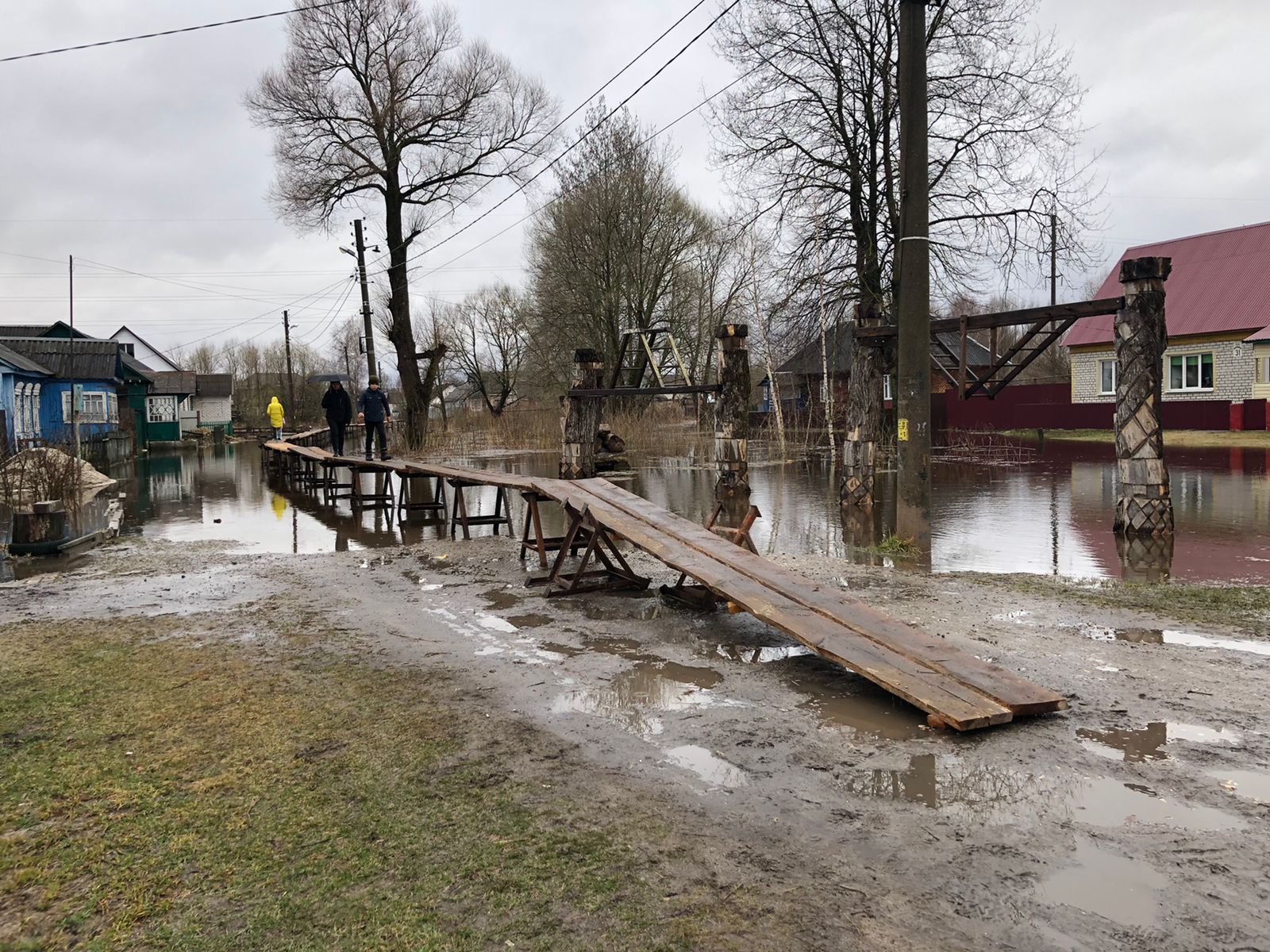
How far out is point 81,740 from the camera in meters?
4.49

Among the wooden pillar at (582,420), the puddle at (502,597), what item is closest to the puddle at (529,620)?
the puddle at (502,597)

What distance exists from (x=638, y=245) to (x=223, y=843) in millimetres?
32911

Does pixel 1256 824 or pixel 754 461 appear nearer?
pixel 1256 824

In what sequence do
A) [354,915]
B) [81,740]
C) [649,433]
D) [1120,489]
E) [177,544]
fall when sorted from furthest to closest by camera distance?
[649,433]
[177,544]
[1120,489]
[81,740]
[354,915]

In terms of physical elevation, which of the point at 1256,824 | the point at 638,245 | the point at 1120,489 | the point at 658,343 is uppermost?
the point at 638,245

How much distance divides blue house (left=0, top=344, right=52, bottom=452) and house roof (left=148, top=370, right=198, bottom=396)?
24082mm

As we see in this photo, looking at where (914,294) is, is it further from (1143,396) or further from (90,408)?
(90,408)

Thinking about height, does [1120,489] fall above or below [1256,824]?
above

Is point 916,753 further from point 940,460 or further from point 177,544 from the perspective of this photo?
point 940,460

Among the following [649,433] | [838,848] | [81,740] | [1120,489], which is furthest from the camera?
[649,433]

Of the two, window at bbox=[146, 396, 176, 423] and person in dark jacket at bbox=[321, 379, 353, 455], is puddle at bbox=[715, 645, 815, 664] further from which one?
window at bbox=[146, 396, 176, 423]

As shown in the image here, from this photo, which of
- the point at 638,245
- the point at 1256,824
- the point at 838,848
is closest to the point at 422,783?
the point at 838,848

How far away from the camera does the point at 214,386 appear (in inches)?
2505

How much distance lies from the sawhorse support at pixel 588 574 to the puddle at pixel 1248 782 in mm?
4858
